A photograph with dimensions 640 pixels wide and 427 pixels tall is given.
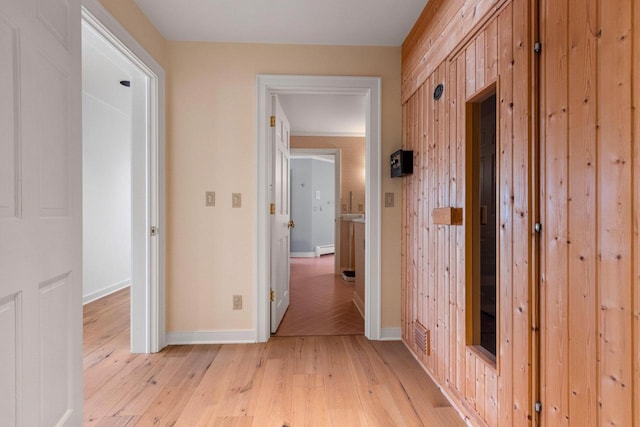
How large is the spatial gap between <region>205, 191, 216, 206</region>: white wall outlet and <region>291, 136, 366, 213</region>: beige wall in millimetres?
2980

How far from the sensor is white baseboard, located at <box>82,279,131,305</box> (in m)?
3.67

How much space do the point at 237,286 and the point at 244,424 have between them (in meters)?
1.13

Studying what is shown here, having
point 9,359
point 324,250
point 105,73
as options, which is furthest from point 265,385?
point 324,250

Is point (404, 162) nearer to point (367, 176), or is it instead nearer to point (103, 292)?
point (367, 176)

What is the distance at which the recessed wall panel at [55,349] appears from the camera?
1.16 meters

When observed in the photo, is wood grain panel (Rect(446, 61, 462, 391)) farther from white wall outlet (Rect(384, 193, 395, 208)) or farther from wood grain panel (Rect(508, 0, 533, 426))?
white wall outlet (Rect(384, 193, 395, 208))

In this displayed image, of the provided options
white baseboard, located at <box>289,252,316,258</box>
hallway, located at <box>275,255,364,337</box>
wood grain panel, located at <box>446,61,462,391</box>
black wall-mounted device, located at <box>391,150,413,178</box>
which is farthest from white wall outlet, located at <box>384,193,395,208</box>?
white baseboard, located at <box>289,252,316,258</box>

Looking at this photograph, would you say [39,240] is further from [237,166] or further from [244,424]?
[237,166]

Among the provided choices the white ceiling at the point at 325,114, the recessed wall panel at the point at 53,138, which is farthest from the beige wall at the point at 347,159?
the recessed wall panel at the point at 53,138

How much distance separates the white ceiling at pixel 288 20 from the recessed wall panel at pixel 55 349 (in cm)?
181

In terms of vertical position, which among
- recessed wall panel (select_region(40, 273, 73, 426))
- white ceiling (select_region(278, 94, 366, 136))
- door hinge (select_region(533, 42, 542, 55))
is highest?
white ceiling (select_region(278, 94, 366, 136))

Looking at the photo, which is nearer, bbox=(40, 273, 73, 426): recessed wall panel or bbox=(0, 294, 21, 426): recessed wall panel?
bbox=(0, 294, 21, 426): recessed wall panel

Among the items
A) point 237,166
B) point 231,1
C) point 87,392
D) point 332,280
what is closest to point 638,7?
point 231,1

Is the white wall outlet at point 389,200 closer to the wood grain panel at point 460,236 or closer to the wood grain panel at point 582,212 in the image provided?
the wood grain panel at point 460,236
